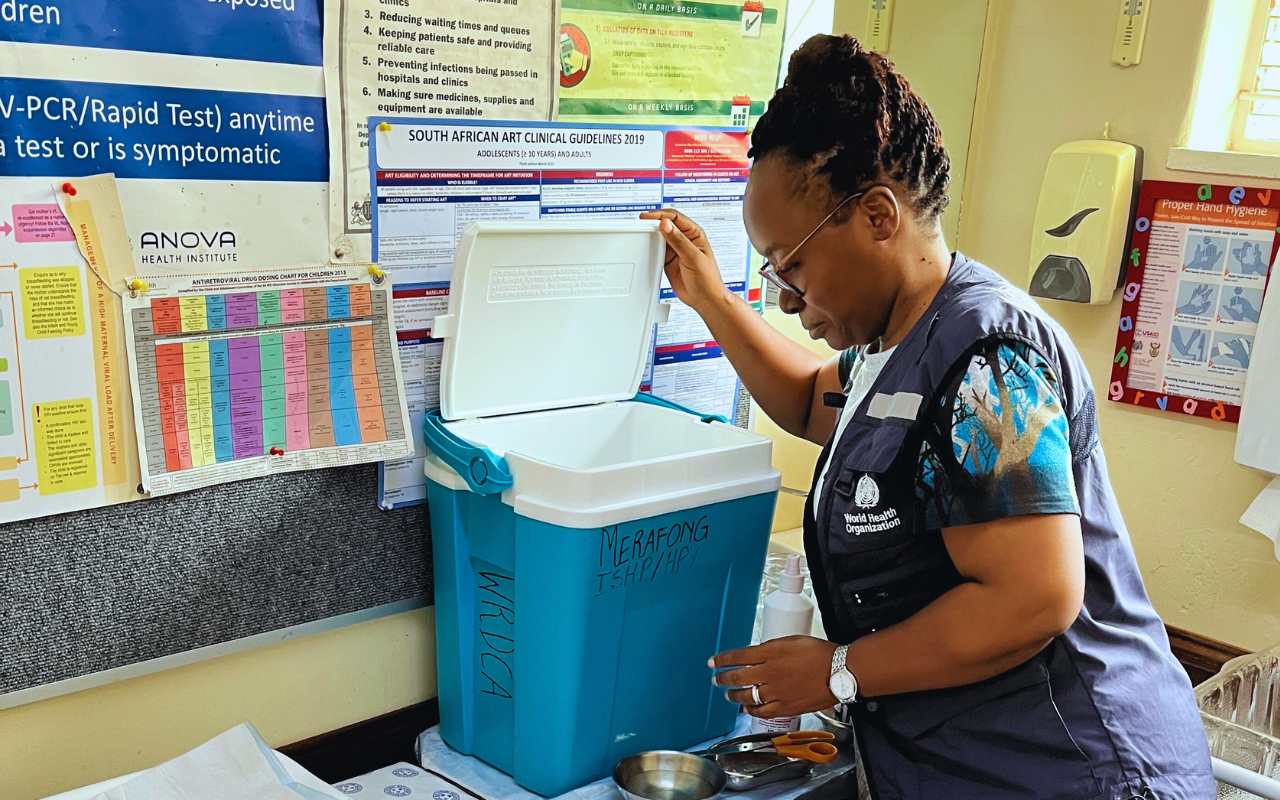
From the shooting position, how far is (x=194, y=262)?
1193 millimetres

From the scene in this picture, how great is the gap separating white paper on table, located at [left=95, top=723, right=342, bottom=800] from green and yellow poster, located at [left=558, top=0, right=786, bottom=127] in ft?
2.78

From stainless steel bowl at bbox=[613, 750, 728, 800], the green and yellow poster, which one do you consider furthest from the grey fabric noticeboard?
the green and yellow poster

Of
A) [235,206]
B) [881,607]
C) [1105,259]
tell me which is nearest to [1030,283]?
[1105,259]

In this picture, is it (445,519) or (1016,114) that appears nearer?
(445,519)

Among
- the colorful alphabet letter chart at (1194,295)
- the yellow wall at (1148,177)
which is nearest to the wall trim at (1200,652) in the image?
the yellow wall at (1148,177)

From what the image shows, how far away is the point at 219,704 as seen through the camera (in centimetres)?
132

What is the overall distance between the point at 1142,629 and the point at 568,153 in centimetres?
89

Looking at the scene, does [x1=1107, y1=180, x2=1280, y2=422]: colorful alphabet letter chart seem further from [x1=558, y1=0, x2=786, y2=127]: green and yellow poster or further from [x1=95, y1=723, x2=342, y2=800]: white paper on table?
[x1=95, y1=723, x2=342, y2=800]: white paper on table

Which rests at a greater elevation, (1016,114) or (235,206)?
(1016,114)

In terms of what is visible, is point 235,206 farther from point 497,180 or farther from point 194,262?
point 497,180

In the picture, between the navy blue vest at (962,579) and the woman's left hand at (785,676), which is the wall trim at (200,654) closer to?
the woman's left hand at (785,676)

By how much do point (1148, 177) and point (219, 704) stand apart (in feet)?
5.95

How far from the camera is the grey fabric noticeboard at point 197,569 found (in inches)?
45.1

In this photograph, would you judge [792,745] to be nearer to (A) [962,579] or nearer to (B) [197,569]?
(A) [962,579]
